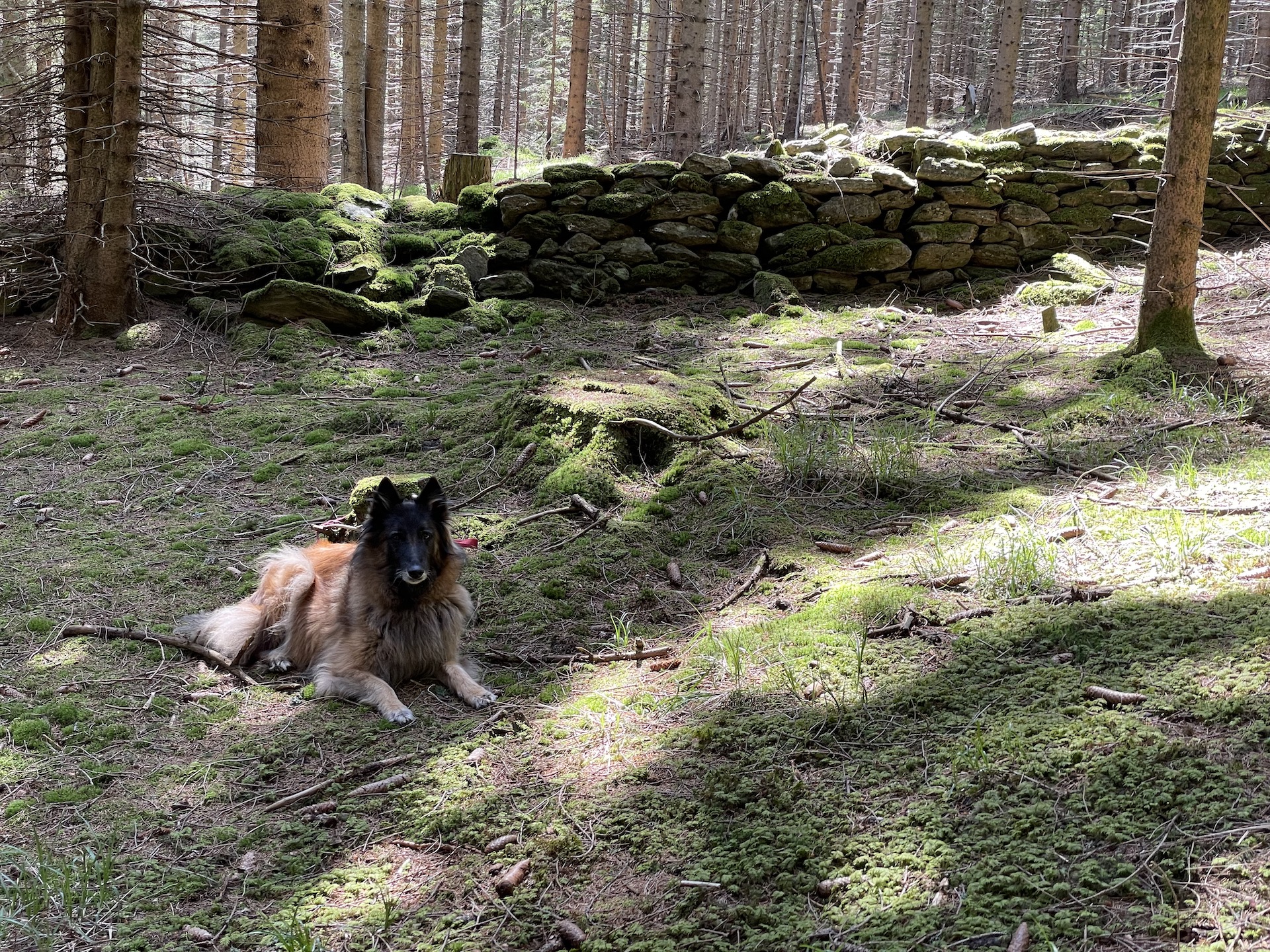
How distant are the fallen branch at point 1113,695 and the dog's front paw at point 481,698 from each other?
2624 millimetres

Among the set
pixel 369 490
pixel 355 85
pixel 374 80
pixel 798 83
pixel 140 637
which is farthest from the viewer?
pixel 798 83

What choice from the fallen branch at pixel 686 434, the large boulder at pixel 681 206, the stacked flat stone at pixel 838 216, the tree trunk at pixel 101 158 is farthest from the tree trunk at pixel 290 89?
the fallen branch at pixel 686 434

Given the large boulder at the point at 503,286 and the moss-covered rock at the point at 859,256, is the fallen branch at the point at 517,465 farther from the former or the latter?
the moss-covered rock at the point at 859,256

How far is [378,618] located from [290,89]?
28.3ft

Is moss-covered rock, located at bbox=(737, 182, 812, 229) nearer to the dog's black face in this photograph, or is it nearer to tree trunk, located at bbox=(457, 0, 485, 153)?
tree trunk, located at bbox=(457, 0, 485, 153)

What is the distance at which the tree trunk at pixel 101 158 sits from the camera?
30.8 ft

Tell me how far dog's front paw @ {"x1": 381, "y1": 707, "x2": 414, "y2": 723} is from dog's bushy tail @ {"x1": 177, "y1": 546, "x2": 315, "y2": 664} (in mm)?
1108

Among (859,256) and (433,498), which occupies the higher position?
(859,256)

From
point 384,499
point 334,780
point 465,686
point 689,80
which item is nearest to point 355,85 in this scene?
point 689,80

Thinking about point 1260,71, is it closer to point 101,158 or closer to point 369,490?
point 369,490

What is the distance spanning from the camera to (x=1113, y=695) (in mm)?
3473

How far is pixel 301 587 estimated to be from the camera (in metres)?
5.27

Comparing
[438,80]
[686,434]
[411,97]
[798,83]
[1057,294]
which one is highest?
[438,80]

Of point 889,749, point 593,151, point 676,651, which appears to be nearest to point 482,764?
point 676,651
